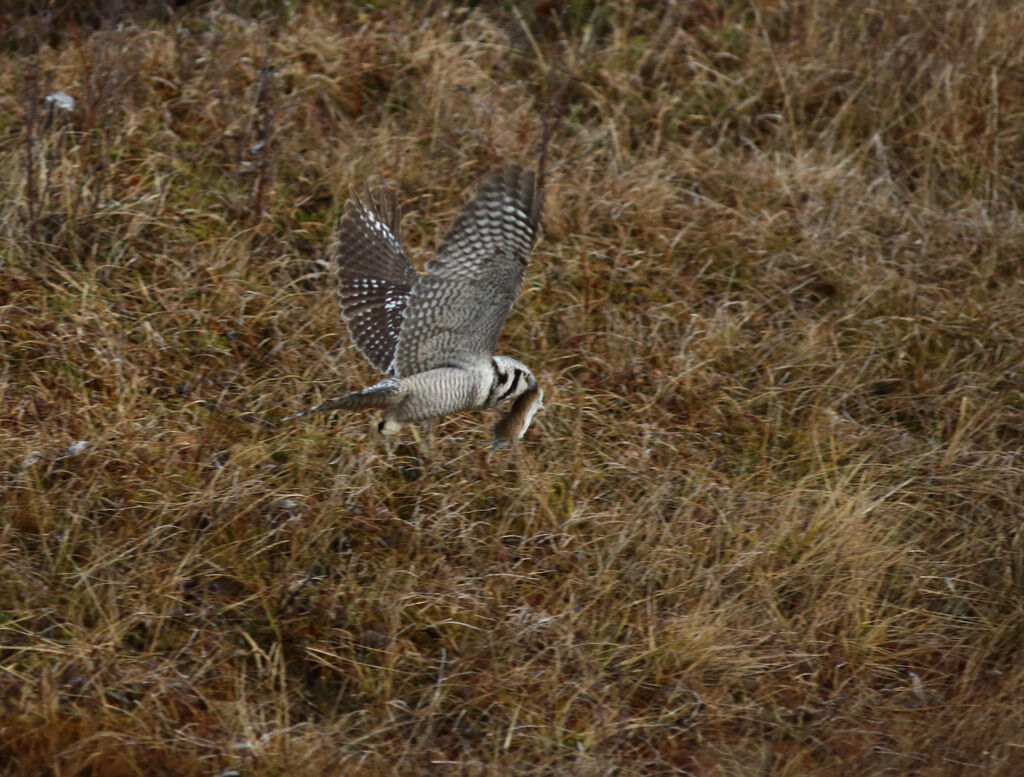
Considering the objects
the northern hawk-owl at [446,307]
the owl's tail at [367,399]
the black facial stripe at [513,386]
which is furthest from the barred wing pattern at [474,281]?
the owl's tail at [367,399]

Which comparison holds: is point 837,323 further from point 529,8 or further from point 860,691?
point 529,8

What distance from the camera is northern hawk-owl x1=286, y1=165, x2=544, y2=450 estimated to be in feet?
12.5

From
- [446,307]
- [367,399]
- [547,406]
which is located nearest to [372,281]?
[446,307]

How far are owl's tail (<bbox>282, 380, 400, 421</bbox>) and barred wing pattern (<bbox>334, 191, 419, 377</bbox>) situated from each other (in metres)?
0.40

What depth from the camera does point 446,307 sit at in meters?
4.09

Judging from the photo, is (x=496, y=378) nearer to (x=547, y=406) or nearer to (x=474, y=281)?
(x=474, y=281)

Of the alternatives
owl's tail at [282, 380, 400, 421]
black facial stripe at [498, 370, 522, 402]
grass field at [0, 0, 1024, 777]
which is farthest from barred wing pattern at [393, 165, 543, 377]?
grass field at [0, 0, 1024, 777]

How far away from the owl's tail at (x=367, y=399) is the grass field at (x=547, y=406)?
398 millimetres

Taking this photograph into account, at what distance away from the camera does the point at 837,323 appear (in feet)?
18.4

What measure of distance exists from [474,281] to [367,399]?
1.77ft

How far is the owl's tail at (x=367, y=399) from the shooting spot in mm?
3924

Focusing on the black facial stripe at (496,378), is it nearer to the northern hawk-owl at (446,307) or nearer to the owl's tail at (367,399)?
the northern hawk-owl at (446,307)

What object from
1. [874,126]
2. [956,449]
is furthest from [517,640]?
[874,126]

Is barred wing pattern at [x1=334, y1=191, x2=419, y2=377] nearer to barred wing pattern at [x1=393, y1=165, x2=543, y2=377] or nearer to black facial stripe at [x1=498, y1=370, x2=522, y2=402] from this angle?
barred wing pattern at [x1=393, y1=165, x2=543, y2=377]
